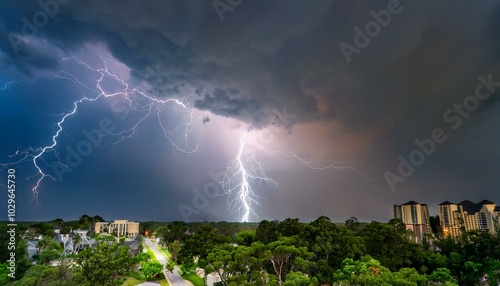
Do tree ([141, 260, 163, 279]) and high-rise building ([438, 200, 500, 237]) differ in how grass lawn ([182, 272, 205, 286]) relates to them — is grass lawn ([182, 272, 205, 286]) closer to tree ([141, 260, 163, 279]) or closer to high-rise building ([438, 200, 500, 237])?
tree ([141, 260, 163, 279])

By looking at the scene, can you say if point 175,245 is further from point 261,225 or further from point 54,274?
point 54,274

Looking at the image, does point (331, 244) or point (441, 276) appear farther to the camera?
point (331, 244)

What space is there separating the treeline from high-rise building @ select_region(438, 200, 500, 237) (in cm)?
2592

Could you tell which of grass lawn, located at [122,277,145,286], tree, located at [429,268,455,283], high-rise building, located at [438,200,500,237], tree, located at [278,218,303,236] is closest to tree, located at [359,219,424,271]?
tree, located at [429,268,455,283]

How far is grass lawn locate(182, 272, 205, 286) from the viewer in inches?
1158

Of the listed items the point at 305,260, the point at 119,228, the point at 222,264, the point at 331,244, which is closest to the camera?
the point at 305,260

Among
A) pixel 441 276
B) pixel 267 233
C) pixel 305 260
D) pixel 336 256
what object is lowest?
pixel 441 276

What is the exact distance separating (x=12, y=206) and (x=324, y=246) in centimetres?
2231

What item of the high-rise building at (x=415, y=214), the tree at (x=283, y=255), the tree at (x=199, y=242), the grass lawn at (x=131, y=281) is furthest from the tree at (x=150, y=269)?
the high-rise building at (x=415, y=214)

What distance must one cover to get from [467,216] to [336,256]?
148 ft

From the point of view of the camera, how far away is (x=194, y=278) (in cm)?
3139

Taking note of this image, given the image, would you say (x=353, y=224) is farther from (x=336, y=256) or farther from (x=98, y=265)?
(x=98, y=265)

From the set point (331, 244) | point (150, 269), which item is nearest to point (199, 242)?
point (150, 269)

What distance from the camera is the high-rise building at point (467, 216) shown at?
54031 millimetres
